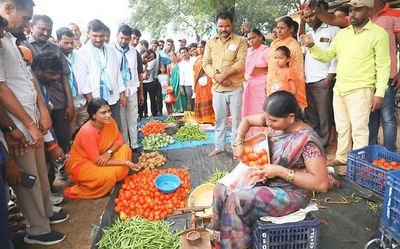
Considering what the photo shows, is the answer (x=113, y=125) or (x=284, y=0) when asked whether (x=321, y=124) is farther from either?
(x=284, y=0)

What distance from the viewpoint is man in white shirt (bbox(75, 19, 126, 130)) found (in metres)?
4.32

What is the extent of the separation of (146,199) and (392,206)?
235 centimetres

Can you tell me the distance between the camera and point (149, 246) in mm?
2701

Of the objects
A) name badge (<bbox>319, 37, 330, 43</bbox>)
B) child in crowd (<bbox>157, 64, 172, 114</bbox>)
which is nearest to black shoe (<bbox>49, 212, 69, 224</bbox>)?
name badge (<bbox>319, 37, 330, 43</bbox>)

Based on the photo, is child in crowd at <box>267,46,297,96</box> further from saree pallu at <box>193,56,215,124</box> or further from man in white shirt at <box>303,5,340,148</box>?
saree pallu at <box>193,56,215,124</box>

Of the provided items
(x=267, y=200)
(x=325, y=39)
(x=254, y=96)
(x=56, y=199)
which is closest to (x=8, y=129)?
(x=56, y=199)

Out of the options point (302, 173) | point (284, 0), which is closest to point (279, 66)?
point (302, 173)

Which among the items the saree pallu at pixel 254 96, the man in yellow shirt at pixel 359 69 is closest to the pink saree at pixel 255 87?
the saree pallu at pixel 254 96

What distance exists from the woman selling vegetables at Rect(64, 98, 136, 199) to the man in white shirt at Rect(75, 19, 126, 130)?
0.69m

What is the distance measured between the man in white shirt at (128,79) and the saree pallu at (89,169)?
4.26 feet

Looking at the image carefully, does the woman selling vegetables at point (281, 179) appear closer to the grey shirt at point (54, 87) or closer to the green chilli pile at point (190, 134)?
the grey shirt at point (54, 87)

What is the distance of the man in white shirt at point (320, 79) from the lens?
180 inches

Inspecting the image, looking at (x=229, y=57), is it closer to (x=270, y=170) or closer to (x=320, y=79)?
(x=320, y=79)

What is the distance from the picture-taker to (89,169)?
383cm
